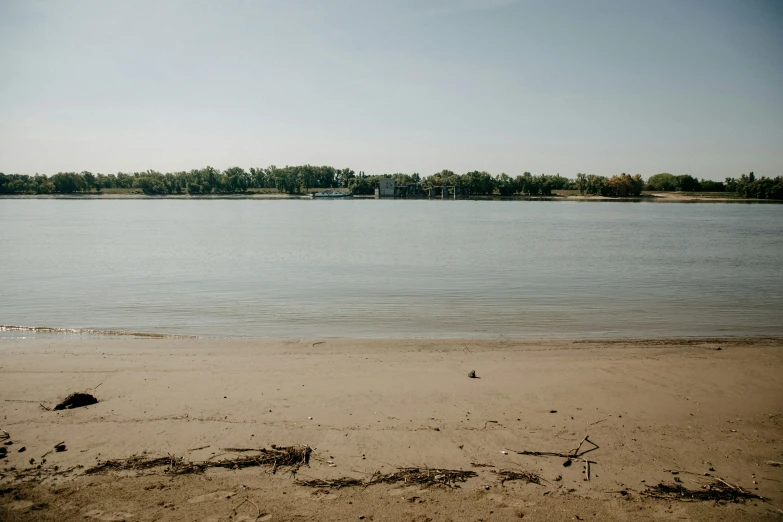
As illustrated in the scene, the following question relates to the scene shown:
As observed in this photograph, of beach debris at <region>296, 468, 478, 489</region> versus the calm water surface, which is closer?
beach debris at <region>296, 468, 478, 489</region>

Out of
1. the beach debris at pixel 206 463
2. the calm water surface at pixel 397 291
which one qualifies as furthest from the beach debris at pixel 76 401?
the calm water surface at pixel 397 291

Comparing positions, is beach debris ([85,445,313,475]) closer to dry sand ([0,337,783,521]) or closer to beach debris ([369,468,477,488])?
dry sand ([0,337,783,521])

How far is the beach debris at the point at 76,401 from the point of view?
6523 mm

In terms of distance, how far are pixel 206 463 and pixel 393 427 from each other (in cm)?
223

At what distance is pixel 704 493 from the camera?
4.71 metres

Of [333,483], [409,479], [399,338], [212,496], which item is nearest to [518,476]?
[409,479]

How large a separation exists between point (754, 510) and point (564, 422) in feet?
7.06

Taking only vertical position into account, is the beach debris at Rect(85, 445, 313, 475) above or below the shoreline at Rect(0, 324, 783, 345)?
above

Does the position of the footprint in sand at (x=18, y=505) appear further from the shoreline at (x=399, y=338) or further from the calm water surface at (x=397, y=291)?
the calm water surface at (x=397, y=291)

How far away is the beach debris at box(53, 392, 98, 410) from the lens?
652cm

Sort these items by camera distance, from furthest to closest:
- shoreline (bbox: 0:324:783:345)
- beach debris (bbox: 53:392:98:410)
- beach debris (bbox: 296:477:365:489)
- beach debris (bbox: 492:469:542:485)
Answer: shoreline (bbox: 0:324:783:345) → beach debris (bbox: 53:392:98:410) → beach debris (bbox: 492:469:542:485) → beach debris (bbox: 296:477:365:489)

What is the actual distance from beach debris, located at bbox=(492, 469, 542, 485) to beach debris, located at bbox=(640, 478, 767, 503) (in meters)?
1.03

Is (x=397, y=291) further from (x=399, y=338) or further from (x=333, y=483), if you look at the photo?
(x=333, y=483)

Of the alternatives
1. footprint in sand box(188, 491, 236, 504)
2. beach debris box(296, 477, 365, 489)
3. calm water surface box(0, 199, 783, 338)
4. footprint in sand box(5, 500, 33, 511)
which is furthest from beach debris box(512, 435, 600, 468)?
calm water surface box(0, 199, 783, 338)
